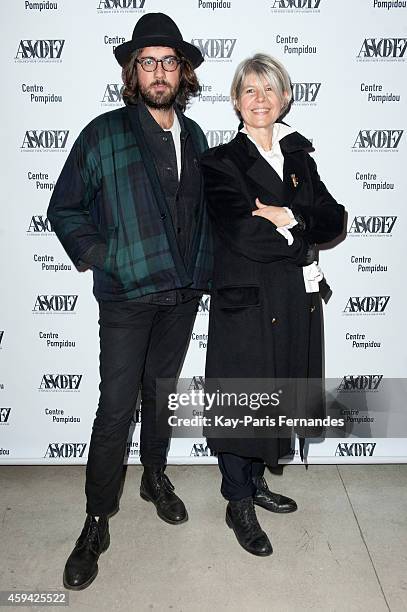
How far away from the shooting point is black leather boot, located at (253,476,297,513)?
275 centimetres

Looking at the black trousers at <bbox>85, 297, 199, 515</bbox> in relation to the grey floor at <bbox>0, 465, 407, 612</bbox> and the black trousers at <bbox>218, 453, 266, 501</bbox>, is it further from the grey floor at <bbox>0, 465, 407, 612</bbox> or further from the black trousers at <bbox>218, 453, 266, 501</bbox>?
the black trousers at <bbox>218, 453, 266, 501</bbox>

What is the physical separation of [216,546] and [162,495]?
1.16 feet

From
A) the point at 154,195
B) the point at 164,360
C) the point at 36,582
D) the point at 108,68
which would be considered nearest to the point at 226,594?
the point at 36,582

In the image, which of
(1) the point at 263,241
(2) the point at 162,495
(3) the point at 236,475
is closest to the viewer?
(1) the point at 263,241

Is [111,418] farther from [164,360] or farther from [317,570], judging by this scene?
[317,570]

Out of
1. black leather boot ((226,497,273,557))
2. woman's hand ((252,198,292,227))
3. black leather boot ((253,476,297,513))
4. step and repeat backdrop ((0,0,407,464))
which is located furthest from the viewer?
black leather boot ((253,476,297,513))

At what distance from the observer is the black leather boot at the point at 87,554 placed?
90.2 inches

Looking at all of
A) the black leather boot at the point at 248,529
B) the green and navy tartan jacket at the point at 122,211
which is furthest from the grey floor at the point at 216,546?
the green and navy tartan jacket at the point at 122,211

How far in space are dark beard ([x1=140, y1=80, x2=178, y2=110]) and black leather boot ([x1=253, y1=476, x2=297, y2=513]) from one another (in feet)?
5.44

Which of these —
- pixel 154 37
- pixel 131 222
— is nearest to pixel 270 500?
pixel 131 222

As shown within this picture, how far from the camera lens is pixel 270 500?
2.76 metres

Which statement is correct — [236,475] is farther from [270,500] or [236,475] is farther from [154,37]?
→ [154,37]

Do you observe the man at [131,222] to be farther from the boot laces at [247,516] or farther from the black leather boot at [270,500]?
the black leather boot at [270,500]

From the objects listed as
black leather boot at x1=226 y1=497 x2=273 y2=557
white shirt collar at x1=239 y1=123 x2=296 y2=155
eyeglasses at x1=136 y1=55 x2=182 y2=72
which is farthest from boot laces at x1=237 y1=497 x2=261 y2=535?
eyeglasses at x1=136 y1=55 x2=182 y2=72
